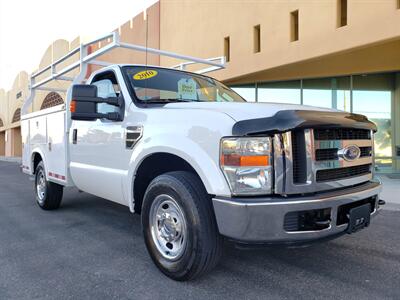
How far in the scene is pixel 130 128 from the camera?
3527 millimetres

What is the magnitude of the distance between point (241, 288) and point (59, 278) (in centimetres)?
161

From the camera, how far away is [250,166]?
246 cm

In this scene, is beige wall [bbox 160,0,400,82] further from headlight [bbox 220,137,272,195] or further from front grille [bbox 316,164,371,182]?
headlight [bbox 220,137,272,195]

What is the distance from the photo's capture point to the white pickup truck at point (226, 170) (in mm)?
2441

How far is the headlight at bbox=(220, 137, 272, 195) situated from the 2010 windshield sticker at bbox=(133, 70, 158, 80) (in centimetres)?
187

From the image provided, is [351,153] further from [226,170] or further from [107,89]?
[107,89]

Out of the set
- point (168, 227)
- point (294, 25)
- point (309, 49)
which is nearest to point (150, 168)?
point (168, 227)

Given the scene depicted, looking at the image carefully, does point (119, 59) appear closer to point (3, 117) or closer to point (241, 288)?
point (241, 288)

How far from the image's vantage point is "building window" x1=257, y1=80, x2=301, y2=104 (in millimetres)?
12844

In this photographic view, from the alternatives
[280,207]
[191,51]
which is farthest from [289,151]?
[191,51]

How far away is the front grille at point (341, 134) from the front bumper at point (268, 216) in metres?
0.44

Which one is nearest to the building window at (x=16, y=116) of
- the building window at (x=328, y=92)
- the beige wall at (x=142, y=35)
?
the beige wall at (x=142, y=35)

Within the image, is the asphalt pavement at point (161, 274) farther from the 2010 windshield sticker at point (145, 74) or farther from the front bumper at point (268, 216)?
the 2010 windshield sticker at point (145, 74)

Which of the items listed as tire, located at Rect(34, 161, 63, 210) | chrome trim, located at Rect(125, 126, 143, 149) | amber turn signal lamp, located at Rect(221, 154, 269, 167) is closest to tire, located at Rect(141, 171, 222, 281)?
amber turn signal lamp, located at Rect(221, 154, 269, 167)
